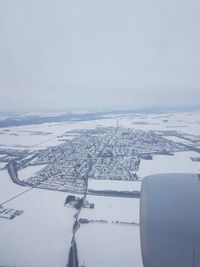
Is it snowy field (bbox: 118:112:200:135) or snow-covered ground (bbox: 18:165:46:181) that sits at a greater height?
snow-covered ground (bbox: 18:165:46:181)

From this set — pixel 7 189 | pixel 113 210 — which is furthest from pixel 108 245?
pixel 7 189

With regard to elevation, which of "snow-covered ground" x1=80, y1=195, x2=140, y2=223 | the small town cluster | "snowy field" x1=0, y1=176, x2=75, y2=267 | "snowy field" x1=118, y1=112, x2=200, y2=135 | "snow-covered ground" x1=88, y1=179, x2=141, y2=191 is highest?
"snowy field" x1=0, y1=176, x2=75, y2=267

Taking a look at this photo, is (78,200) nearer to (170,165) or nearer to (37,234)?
(37,234)

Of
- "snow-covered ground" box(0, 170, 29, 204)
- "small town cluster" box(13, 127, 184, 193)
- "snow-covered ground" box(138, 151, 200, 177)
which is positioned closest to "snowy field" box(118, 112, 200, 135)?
"small town cluster" box(13, 127, 184, 193)

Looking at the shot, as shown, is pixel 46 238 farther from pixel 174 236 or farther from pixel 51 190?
pixel 174 236

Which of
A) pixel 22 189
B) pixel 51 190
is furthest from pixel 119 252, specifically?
pixel 22 189

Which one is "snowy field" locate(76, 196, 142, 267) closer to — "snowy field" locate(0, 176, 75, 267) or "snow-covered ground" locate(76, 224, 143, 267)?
"snow-covered ground" locate(76, 224, 143, 267)
